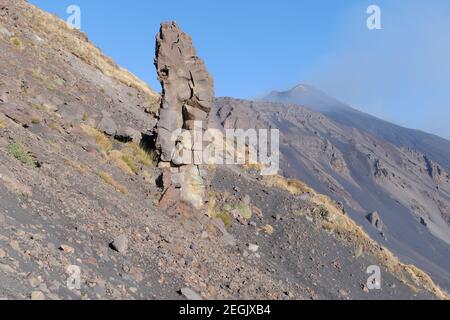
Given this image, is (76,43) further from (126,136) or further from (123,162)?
(123,162)

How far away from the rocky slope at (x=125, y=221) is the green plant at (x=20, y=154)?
0.03 meters

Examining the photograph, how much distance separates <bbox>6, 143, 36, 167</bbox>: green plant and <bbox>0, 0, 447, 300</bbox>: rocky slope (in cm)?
3

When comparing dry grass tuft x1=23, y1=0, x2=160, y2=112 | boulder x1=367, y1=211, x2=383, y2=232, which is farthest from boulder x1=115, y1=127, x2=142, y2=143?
boulder x1=367, y1=211, x2=383, y2=232

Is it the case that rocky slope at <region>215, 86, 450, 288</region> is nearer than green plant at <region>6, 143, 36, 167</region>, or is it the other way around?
green plant at <region>6, 143, 36, 167</region>

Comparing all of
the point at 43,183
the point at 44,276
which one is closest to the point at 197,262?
the point at 43,183

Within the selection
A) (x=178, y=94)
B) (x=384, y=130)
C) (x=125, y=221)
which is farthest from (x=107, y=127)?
(x=384, y=130)

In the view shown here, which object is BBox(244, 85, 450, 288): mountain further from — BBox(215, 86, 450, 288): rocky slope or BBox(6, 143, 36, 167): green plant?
BBox(6, 143, 36, 167): green plant

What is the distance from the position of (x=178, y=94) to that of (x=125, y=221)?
603 centimetres

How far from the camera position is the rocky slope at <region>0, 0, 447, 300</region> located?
873 centimetres

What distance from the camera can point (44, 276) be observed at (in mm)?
7402

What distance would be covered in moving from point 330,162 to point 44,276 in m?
75.3

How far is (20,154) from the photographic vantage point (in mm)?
11352

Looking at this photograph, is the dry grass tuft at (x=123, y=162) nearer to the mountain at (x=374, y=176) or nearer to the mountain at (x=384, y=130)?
the mountain at (x=374, y=176)

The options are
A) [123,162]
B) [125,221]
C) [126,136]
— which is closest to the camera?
[125,221]
